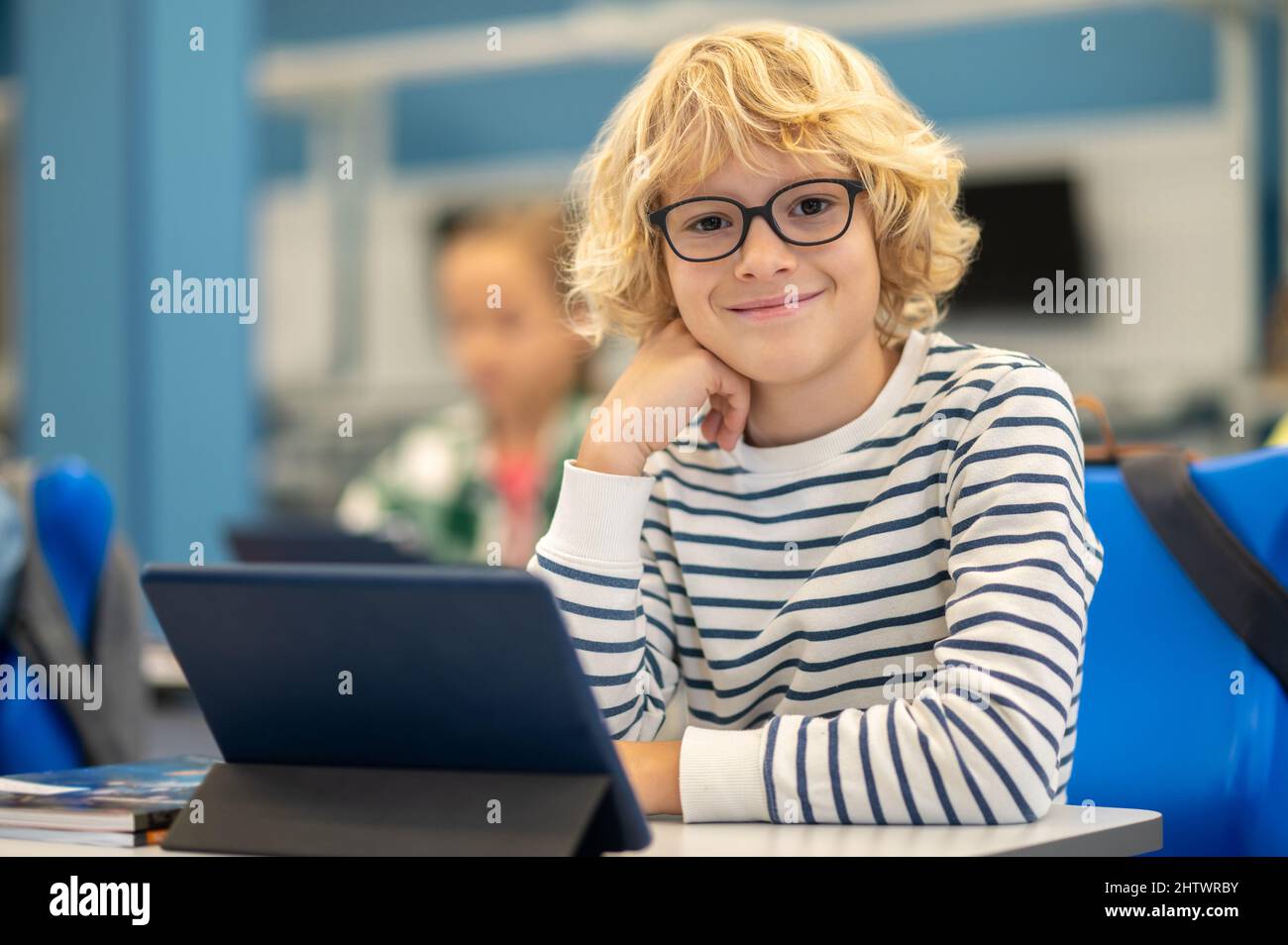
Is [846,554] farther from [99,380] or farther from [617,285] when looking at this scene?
[99,380]

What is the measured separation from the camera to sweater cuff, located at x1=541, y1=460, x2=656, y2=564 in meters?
1.24

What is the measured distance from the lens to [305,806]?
94 centimetres

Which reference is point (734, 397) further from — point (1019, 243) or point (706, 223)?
point (1019, 243)

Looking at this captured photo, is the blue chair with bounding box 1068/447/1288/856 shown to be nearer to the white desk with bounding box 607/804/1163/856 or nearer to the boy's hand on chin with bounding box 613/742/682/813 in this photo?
the white desk with bounding box 607/804/1163/856

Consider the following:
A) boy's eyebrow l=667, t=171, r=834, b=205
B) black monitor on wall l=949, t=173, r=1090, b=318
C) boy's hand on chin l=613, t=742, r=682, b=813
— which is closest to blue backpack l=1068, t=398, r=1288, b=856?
boy's eyebrow l=667, t=171, r=834, b=205

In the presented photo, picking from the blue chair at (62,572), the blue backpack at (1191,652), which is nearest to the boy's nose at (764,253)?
the blue backpack at (1191,652)

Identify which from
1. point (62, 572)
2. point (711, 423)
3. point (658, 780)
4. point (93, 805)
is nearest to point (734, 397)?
point (711, 423)

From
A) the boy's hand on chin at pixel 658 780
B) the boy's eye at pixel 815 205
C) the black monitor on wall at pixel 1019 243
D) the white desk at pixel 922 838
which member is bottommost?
the white desk at pixel 922 838

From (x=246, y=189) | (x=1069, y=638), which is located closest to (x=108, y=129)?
→ (x=246, y=189)

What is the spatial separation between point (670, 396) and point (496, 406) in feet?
6.33

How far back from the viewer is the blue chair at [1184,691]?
51.3 inches

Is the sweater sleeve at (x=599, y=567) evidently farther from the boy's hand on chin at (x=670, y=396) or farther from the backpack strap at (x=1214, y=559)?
the backpack strap at (x=1214, y=559)

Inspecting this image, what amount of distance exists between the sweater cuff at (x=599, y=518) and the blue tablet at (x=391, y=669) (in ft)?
1.11

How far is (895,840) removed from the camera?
0.95 meters
